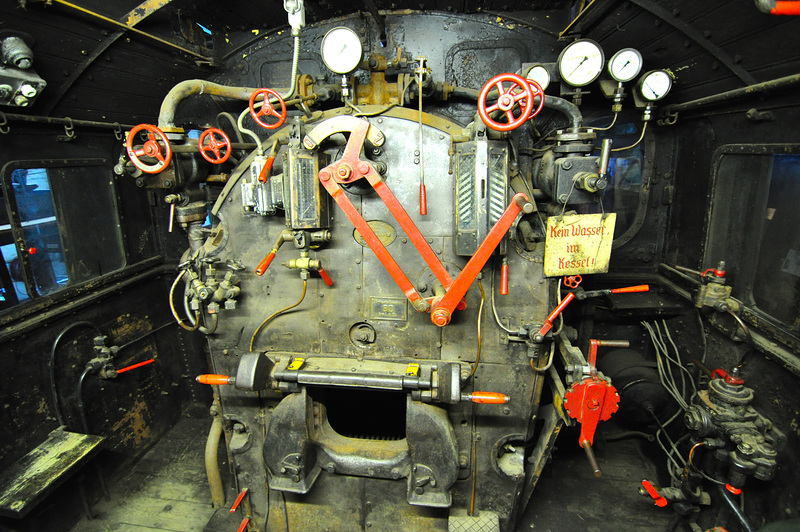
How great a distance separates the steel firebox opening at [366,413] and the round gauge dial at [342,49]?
8.24ft

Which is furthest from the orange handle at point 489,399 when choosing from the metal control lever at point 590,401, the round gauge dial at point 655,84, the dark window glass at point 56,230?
the dark window glass at point 56,230

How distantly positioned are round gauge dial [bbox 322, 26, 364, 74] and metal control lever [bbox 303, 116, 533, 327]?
773 millimetres

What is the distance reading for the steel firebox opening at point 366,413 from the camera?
3475 millimetres

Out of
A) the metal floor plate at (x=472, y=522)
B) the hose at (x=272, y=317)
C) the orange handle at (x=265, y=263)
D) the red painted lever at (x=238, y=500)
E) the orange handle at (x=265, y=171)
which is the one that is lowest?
the metal floor plate at (x=472, y=522)

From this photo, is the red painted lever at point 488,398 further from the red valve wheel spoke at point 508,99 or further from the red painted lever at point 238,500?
the red painted lever at point 238,500

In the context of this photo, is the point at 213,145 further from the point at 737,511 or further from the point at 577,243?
the point at 737,511

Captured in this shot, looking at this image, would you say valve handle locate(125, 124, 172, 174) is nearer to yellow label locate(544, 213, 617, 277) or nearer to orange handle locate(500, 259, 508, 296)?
A: orange handle locate(500, 259, 508, 296)

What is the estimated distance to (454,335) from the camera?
2701 mm

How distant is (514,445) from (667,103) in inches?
122

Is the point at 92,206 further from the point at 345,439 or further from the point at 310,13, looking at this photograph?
the point at 345,439

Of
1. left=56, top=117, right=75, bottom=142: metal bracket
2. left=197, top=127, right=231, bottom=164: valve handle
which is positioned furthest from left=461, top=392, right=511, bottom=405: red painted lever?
left=56, top=117, right=75, bottom=142: metal bracket

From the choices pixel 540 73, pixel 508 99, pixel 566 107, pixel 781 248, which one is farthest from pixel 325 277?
pixel 781 248

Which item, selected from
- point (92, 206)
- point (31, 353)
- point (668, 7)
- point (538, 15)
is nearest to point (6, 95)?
point (92, 206)

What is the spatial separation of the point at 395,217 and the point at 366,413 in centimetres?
210
